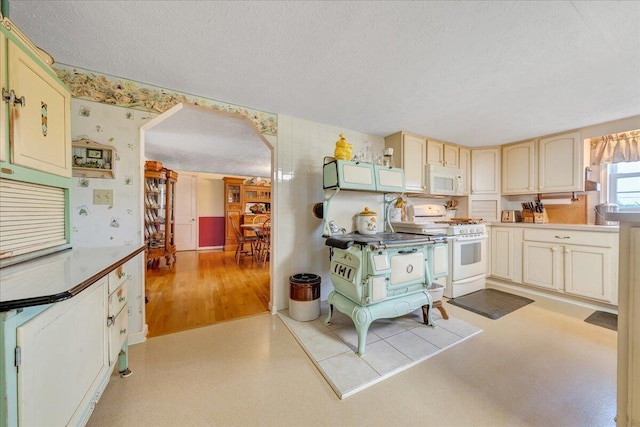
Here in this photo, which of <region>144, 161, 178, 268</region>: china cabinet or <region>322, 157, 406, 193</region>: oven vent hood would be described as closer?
<region>322, 157, 406, 193</region>: oven vent hood

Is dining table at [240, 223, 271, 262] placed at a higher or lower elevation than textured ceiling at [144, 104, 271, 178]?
lower

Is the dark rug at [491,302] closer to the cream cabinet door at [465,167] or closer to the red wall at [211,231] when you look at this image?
the cream cabinet door at [465,167]

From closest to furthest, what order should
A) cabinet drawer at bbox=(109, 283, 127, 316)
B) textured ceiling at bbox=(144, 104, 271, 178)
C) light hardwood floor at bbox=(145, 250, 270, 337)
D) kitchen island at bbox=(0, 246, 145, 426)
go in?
kitchen island at bbox=(0, 246, 145, 426), cabinet drawer at bbox=(109, 283, 127, 316), light hardwood floor at bbox=(145, 250, 270, 337), textured ceiling at bbox=(144, 104, 271, 178)

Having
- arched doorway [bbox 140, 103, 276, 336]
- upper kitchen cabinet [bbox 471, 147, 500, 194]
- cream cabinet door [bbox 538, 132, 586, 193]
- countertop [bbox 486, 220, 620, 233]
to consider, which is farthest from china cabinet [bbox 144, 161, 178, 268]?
cream cabinet door [bbox 538, 132, 586, 193]

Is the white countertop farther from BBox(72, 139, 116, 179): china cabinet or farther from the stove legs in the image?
BBox(72, 139, 116, 179): china cabinet

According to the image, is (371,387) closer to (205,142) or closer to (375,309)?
(375,309)

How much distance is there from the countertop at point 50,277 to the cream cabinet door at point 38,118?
0.46m

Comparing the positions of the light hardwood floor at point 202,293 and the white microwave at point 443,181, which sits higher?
the white microwave at point 443,181

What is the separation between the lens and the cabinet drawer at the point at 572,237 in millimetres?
2486

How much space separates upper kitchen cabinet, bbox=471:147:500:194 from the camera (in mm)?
3576

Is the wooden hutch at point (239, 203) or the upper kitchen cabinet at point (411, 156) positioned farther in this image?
the wooden hutch at point (239, 203)

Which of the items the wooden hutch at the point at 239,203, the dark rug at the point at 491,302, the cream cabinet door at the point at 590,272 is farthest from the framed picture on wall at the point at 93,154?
the cream cabinet door at the point at 590,272

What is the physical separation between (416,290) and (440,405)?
2.87 feet

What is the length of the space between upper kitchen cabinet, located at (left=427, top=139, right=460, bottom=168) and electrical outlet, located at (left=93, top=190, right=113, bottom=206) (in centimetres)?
347
